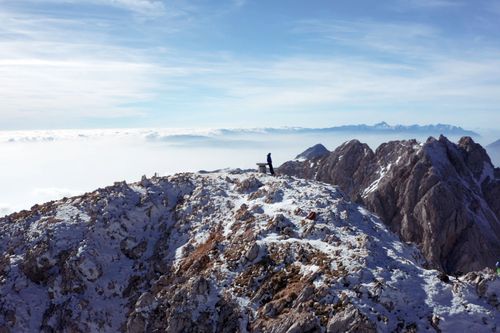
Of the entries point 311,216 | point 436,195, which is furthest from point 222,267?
point 436,195

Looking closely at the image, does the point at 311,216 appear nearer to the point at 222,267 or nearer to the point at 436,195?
the point at 222,267

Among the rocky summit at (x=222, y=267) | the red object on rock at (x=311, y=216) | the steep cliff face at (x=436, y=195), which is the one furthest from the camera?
the steep cliff face at (x=436, y=195)

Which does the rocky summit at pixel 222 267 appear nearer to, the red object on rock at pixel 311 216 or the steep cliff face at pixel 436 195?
the red object on rock at pixel 311 216

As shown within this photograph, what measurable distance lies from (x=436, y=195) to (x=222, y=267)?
7265 cm

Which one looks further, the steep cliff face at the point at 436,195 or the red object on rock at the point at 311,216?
the steep cliff face at the point at 436,195

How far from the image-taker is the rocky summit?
103 ft

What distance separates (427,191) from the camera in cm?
10131

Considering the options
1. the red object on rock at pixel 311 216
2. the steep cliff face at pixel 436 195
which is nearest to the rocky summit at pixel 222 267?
the red object on rock at pixel 311 216

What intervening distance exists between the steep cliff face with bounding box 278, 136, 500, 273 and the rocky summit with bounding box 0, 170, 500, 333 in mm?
53062

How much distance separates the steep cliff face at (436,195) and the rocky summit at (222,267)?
174ft

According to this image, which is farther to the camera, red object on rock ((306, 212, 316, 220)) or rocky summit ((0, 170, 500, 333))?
red object on rock ((306, 212, 316, 220))

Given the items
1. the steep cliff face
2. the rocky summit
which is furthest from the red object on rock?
the steep cliff face

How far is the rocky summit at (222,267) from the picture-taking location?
31359 mm

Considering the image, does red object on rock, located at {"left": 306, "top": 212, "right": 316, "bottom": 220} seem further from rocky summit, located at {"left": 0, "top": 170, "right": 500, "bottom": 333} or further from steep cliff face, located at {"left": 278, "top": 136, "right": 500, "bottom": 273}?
steep cliff face, located at {"left": 278, "top": 136, "right": 500, "bottom": 273}
